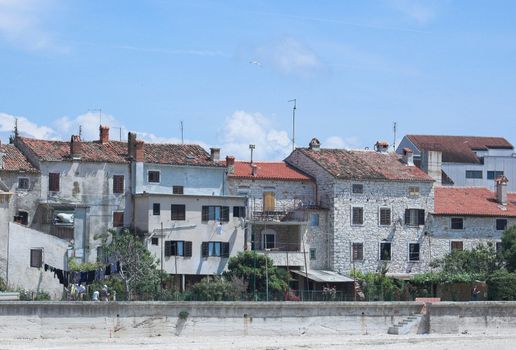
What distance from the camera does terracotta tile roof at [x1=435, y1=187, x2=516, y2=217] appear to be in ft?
274

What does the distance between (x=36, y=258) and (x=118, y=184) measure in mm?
10706

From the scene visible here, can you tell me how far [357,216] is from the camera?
80500mm

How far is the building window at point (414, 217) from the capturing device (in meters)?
82.2

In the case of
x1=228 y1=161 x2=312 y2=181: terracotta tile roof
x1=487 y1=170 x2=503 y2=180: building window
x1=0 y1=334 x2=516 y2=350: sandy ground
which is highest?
x1=487 y1=170 x2=503 y2=180: building window

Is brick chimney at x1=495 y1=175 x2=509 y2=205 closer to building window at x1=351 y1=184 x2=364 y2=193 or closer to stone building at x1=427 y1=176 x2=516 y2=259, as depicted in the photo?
stone building at x1=427 y1=176 x2=516 y2=259

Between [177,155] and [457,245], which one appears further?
[457,245]

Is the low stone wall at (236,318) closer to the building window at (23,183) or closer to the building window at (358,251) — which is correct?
the building window at (358,251)

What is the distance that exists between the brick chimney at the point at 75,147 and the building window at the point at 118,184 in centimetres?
261

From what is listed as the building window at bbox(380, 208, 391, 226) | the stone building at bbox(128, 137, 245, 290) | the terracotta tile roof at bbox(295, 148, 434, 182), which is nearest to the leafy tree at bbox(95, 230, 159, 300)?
the stone building at bbox(128, 137, 245, 290)

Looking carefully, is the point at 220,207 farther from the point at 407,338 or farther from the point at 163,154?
the point at 407,338

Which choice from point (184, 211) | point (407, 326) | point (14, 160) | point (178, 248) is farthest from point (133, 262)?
point (407, 326)

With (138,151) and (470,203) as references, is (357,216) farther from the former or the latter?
(138,151)

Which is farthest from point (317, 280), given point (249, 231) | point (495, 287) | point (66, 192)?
point (66, 192)

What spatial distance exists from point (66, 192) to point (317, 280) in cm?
1588
